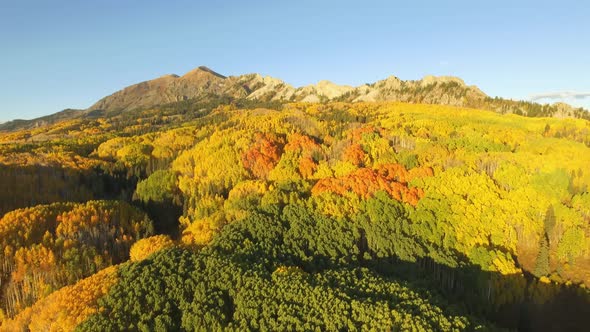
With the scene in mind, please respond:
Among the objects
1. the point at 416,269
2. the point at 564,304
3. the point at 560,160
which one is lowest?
the point at 564,304

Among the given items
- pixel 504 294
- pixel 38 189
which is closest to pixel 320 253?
pixel 504 294

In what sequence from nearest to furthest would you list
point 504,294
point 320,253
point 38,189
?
point 504,294
point 320,253
point 38,189

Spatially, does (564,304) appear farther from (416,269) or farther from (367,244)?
(367,244)

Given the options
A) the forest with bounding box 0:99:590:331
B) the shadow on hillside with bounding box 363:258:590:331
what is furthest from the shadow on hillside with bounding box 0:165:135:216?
the shadow on hillside with bounding box 363:258:590:331

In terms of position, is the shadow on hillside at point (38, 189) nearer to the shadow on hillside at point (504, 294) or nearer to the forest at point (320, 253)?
the forest at point (320, 253)

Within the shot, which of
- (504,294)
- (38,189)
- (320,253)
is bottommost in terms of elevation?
(504,294)

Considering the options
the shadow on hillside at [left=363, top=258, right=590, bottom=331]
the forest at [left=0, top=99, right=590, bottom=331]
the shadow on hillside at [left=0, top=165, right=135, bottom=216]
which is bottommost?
the shadow on hillside at [left=363, top=258, right=590, bottom=331]

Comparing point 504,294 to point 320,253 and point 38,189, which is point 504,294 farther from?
point 38,189

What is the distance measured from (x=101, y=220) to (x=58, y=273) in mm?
35305

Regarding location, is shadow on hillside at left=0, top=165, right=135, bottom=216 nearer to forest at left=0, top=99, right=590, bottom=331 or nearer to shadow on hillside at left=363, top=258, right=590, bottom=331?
forest at left=0, top=99, right=590, bottom=331

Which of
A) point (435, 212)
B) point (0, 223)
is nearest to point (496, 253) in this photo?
point (435, 212)

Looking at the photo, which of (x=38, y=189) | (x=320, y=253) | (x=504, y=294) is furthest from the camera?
(x=38, y=189)

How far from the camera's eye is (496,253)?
109375 mm

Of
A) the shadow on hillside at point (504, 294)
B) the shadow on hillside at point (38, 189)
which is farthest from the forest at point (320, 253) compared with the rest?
the shadow on hillside at point (38, 189)
